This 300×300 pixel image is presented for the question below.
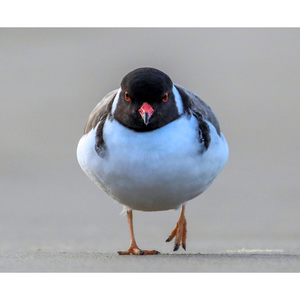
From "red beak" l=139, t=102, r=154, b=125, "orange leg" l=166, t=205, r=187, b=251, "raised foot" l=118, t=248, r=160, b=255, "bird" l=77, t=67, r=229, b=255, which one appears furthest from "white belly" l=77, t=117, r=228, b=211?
"orange leg" l=166, t=205, r=187, b=251

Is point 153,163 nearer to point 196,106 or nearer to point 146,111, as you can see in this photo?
point 146,111

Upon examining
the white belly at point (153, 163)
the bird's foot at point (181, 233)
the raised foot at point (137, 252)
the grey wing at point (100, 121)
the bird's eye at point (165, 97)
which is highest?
the bird's eye at point (165, 97)

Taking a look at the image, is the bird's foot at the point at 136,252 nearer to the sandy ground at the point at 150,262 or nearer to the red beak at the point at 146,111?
the sandy ground at the point at 150,262

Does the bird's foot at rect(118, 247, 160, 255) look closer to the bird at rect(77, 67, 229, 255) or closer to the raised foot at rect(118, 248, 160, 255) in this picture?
the raised foot at rect(118, 248, 160, 255)

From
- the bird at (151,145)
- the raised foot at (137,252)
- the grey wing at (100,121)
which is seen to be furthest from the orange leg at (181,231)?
the grey wing at (100,121)

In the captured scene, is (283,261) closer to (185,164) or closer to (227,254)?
(227,254)

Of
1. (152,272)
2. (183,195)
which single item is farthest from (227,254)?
(152,272)

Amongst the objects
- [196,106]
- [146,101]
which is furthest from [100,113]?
[196,106]
